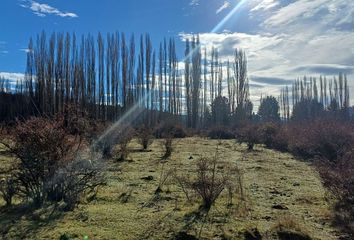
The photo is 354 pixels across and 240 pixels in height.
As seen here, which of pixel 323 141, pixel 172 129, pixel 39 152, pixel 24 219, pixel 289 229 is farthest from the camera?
pixel 172 129

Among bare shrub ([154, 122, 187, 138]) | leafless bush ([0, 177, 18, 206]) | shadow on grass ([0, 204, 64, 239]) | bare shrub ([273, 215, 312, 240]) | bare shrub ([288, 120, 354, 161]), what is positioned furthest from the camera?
bare shrub ([154, 122, 187, 138])

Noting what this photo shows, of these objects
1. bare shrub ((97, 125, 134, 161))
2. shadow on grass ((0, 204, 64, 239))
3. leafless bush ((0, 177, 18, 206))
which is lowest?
shadow on grass ((0, 204, 64, 239))

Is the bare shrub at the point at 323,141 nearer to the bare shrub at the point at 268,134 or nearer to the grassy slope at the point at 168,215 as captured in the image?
the bare shrub at the point at 268,134

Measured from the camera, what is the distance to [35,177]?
6.95 m

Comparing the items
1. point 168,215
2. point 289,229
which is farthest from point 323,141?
point 168,215

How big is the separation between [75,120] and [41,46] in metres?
36.9

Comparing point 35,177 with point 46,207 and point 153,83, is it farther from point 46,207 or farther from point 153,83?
point 153,83

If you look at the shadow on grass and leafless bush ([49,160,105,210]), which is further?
leafless bush ([49,160,105,210])

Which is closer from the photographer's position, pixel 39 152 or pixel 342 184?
Result: pixel 39 152

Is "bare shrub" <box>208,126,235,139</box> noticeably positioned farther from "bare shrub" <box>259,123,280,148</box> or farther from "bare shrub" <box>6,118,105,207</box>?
"bare shrub" <box>6,118,105,207</box>

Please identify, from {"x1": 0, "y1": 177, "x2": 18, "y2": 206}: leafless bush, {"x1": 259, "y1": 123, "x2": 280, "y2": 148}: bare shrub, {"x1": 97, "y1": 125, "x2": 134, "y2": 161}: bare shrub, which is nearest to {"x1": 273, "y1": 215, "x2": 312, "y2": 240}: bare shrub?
{"x1": 0, "y1": 177, "x2": 18, "y2": 206}: leafless bush

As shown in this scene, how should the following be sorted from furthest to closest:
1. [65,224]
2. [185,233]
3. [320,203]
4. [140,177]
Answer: [140,177], [320,203], [65,224], [185,233]

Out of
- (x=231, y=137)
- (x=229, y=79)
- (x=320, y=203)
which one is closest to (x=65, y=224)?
(x=320, y=203)

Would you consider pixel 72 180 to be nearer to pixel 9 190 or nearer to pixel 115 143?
pixel 9 190
